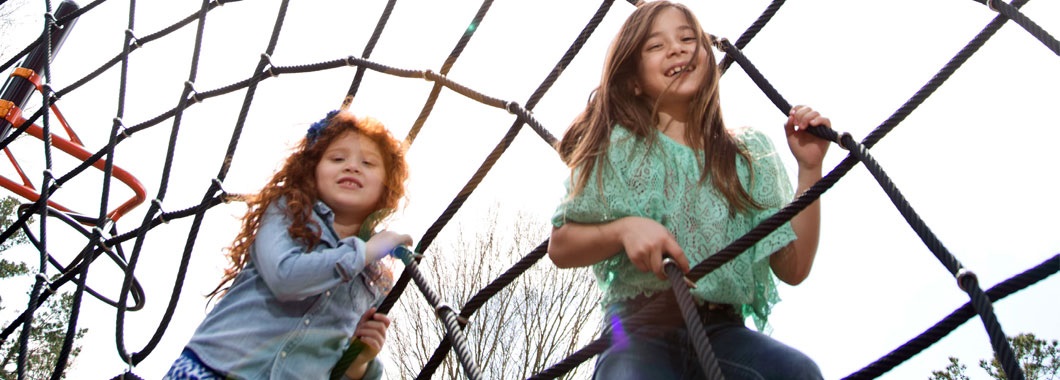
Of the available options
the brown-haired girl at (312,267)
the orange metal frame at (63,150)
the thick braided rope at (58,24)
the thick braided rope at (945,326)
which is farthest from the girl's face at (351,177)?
the orange metal frame at (63,150)

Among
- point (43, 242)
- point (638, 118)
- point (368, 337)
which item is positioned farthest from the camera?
point (43, 242)

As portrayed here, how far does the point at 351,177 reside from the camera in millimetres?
1139

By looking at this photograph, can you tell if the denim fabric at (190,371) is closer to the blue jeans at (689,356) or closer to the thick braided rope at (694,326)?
the blue jeans at (689,356)

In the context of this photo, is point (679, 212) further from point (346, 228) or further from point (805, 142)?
point (346, 228)

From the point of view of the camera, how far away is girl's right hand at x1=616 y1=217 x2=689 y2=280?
693 mm

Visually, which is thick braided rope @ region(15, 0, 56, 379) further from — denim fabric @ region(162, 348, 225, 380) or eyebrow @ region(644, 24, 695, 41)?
eyebrow @ region(644, 24, 695, 41)

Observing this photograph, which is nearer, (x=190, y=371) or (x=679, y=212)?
(x=679, y=212)

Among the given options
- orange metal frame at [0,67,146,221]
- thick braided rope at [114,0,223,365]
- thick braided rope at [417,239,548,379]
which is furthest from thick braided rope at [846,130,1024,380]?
orange metal frame at [0,67,146,221]

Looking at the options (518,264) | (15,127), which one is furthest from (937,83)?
(15,127)

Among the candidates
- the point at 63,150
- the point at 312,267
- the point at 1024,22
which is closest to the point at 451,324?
the point at 312,267

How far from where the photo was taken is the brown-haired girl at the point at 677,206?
74 centimetres

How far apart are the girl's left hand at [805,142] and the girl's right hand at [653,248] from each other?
0.62 feet

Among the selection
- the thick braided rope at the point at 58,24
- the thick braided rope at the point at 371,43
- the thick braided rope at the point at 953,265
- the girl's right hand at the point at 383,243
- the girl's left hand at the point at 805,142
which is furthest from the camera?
the thick braided rope at the point at 58,24

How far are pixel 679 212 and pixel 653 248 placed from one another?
12 cm
